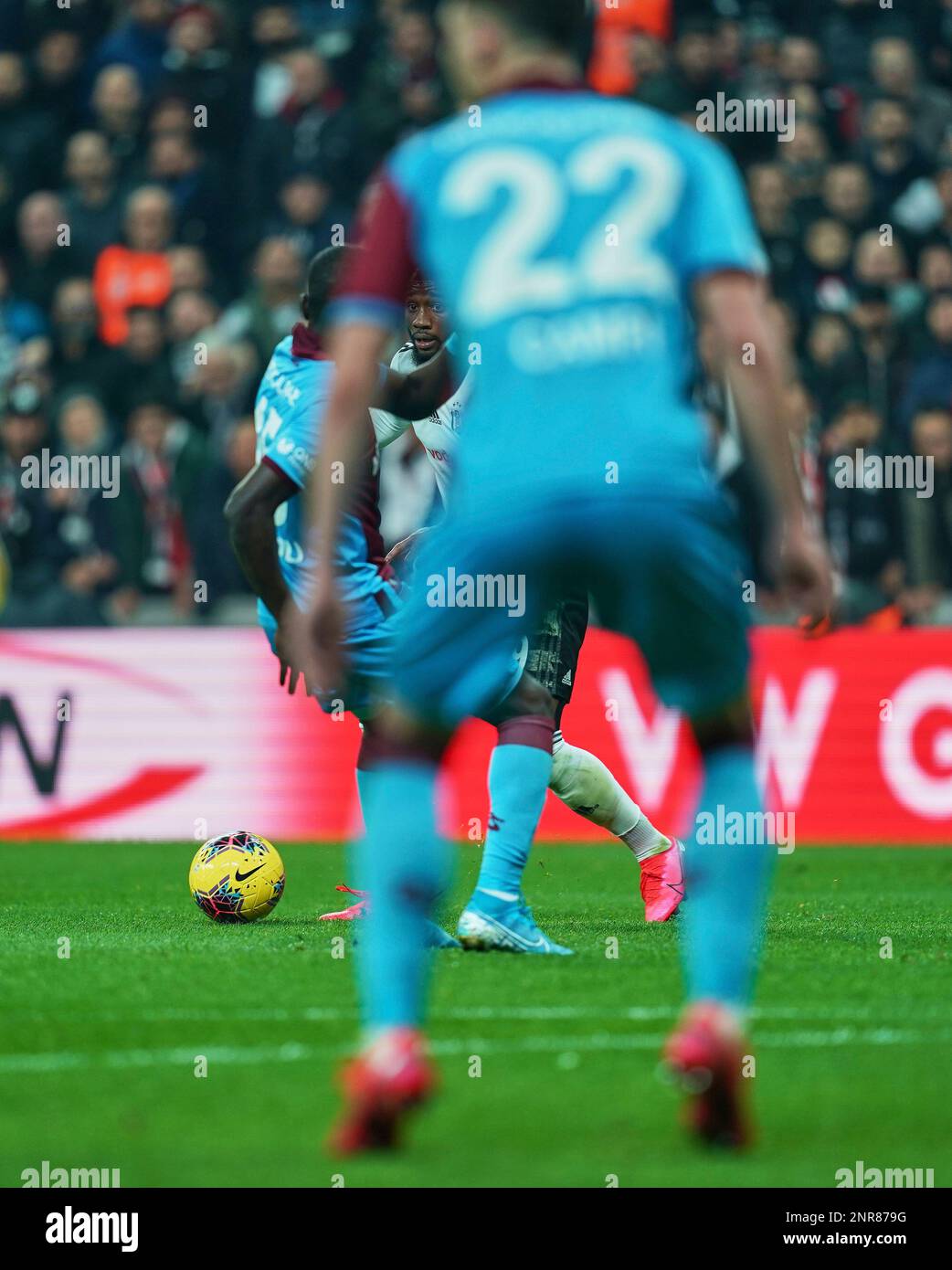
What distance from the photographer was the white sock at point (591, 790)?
334 inches

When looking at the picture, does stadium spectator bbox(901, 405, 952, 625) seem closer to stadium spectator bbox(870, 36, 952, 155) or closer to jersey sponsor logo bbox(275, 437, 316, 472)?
stadium spectator bbox(870, 36, 952, 155)

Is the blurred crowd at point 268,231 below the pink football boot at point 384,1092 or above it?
above

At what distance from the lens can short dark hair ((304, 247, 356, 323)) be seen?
26.4 feet

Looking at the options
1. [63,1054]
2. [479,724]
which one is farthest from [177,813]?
[63,1054]

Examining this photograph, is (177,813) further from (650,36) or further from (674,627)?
(674,627)

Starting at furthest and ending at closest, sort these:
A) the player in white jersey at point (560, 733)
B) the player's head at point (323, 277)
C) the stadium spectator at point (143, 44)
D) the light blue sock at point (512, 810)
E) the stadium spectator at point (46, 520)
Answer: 1. the stadium spectator at point (143, 44)
2. the stadium spectator at point (46, 520)
3. the player in white jersey at point (560, 733)
4. the player's head at point (323, 277)
5. the light blue sock at point (512, 810)

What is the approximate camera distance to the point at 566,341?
4184 mm

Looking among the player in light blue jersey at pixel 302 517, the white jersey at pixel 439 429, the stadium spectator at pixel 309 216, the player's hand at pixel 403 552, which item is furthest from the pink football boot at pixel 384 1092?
the stadium spectator at pixel 309 216

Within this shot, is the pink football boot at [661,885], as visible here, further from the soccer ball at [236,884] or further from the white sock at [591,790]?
the soccer ball at [236,884]

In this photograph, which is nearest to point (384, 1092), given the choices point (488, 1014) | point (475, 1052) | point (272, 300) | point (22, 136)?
point (475, 1052)

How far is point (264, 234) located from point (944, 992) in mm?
11039

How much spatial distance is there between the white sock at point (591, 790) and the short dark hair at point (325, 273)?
1793 millimetres

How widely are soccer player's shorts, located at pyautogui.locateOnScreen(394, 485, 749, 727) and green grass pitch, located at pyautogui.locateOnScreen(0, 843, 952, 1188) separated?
33.5 inches

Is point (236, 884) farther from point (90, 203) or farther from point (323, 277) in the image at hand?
point (90, 203)
